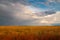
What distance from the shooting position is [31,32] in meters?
2.05

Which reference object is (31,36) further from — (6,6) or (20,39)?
(6,6)

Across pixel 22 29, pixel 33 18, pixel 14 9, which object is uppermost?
pixel 14 9

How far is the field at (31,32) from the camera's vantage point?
2.04 metres

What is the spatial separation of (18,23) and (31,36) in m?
0.26

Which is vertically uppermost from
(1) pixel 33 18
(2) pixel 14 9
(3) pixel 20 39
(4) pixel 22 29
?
(2) pixel 14 9

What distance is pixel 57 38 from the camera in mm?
2055

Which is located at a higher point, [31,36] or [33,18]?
[33,18]

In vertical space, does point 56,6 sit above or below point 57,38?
above

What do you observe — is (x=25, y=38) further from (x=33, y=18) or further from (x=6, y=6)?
(x=6, y=6)

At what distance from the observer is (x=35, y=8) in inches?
83.8

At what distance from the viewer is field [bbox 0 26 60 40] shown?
204cm

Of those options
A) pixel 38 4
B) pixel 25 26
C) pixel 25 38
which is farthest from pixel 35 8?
pixel 25 38

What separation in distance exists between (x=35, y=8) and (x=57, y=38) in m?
0.52

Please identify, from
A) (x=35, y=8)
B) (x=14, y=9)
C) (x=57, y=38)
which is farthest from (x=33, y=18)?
(x=57, y=38)
